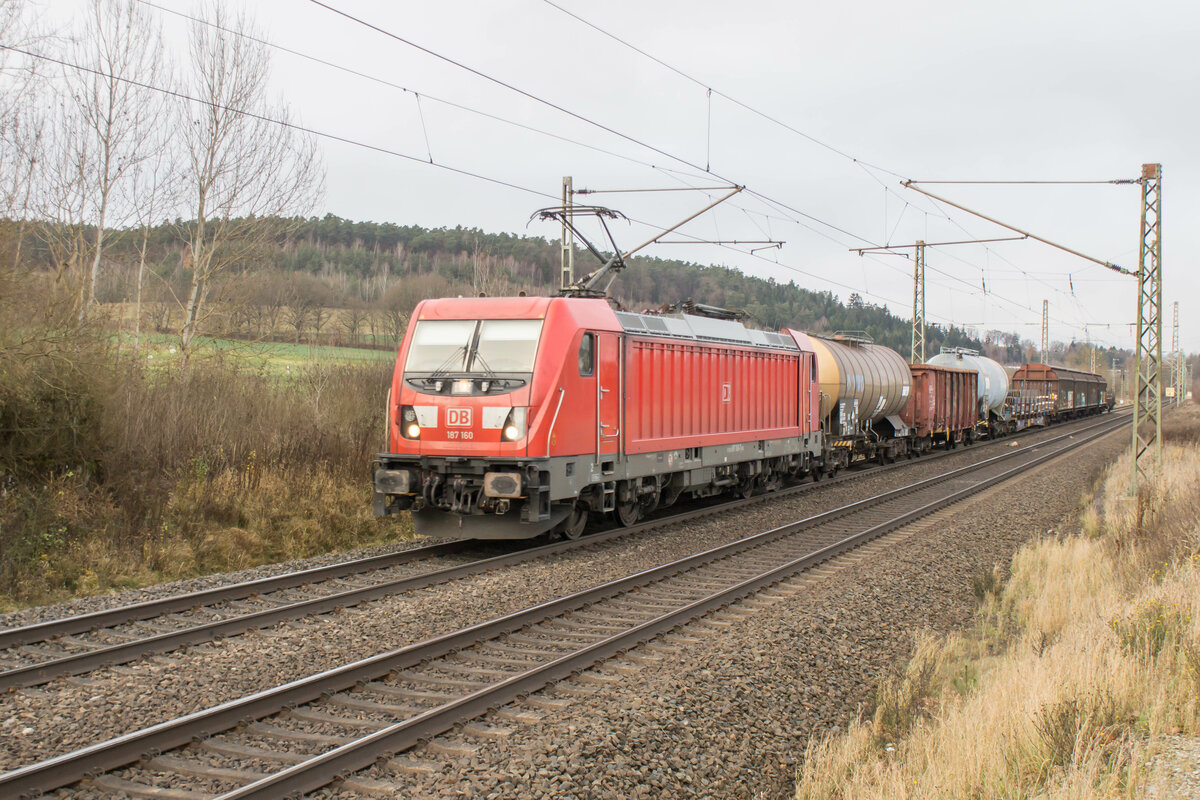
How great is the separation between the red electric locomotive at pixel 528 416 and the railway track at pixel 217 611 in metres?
0.77

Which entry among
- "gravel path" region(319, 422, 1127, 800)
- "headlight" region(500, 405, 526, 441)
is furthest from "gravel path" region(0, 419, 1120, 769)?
"gravel path" region(319, 422, 1127, 800)

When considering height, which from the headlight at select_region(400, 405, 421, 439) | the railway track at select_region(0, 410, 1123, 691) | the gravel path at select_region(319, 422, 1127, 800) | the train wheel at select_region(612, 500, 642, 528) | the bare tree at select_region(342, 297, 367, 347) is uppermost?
the bare tree at select_region(342, 297, 367, 347)

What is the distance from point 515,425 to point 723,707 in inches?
225

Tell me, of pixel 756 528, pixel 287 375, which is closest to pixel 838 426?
pixel 756 528

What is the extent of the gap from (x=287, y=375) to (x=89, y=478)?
604 centimetres

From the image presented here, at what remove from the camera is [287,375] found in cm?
1836

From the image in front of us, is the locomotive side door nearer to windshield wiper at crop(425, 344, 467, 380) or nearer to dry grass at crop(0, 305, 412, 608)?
windshield wiper at crop(425, 344, 467, 380)

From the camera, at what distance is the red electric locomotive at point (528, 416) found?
11.4 metres

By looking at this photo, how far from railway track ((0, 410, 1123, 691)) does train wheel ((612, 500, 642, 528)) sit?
1783 millimetres

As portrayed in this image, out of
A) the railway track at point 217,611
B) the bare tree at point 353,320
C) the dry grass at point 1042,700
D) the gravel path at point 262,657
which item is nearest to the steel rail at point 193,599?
the railway track at point 217,611

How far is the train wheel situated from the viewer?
14086 mm

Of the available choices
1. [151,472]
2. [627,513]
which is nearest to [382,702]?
[627,513]

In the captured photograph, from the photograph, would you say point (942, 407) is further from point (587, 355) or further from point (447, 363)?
point (447, 363)

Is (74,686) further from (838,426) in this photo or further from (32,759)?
(838,426)
